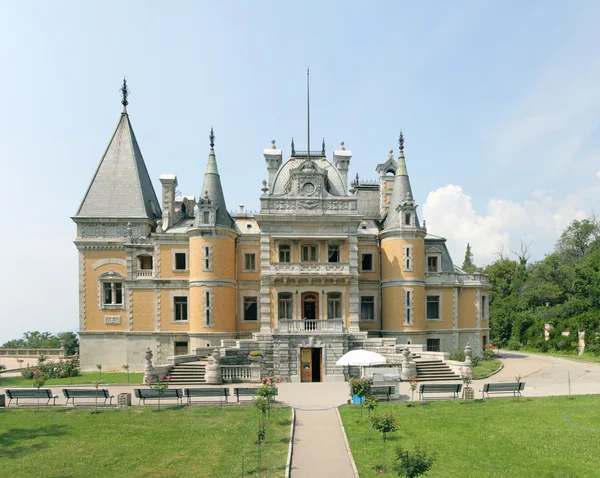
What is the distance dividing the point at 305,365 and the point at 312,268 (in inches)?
293

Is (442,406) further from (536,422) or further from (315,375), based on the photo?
(315,375)

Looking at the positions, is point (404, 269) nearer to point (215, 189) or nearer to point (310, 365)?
point (310, 365)

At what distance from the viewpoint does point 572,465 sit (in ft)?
44.6

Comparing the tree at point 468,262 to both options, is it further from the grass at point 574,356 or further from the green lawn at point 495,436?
the green lawn at point 495,436

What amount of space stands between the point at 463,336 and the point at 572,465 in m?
27.6

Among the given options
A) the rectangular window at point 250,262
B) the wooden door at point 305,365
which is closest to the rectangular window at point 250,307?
the rectangular window at point 250,262

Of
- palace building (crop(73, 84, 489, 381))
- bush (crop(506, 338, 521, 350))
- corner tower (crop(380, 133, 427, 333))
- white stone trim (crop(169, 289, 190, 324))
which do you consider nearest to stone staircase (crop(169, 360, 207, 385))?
palace building (crop(73, 84, 489, 381))

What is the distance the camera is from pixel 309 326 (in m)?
33.1

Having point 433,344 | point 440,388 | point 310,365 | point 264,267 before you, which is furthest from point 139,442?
point 433,344

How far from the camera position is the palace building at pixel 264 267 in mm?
35375

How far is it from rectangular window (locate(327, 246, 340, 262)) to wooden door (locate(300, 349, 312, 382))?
7894 millimetres

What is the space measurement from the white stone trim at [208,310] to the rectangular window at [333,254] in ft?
33.0

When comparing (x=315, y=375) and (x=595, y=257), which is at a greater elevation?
(x=595, y=257)

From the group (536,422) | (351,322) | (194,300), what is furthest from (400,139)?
(536,422)
